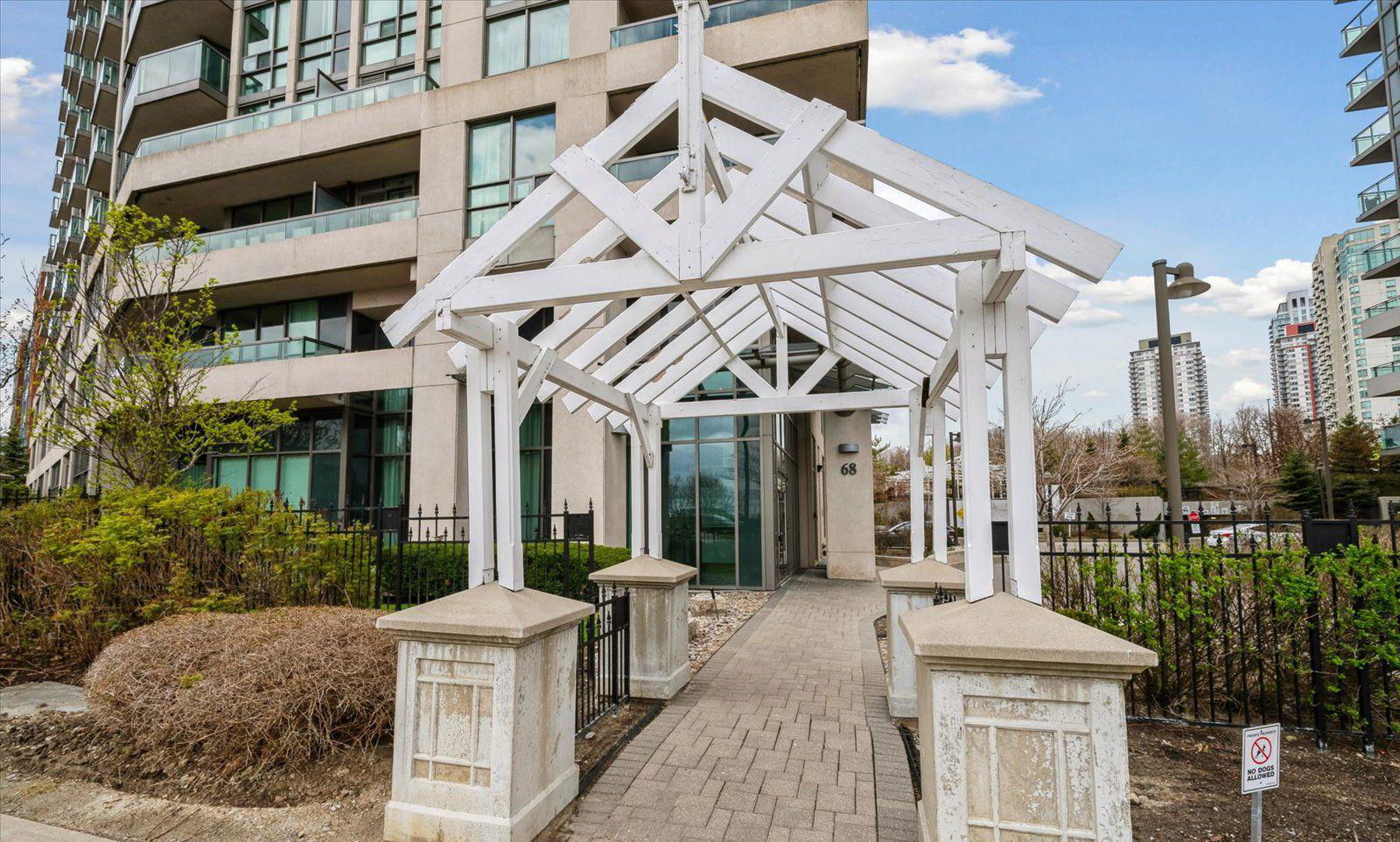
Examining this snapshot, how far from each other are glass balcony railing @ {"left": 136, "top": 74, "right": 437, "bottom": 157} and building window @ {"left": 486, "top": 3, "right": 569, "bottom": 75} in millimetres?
1851

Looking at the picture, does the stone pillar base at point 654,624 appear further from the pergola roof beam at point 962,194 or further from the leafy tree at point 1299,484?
the leafy tree at point 1299,484

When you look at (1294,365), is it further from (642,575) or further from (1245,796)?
(642,575)

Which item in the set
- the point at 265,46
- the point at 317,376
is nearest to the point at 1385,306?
the point at 317,376

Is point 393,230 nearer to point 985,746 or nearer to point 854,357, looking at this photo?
point 854,357

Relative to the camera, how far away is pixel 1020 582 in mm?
3252

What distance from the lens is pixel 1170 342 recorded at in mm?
8711

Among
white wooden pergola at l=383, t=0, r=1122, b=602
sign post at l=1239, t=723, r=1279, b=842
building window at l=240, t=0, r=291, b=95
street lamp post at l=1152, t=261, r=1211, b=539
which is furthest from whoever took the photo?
building window at l=240, t=0, r=291, b=95

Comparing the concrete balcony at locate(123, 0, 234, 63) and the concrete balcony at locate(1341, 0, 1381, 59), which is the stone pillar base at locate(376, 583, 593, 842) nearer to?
the concrete balcony at locate(123, 0, 234, 63)

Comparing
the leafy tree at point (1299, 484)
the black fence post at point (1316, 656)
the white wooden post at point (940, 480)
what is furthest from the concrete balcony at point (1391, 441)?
the white wooden post at point (940, 480)

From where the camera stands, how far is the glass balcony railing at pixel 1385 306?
26.7 m

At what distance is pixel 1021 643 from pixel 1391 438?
37000 millimetres

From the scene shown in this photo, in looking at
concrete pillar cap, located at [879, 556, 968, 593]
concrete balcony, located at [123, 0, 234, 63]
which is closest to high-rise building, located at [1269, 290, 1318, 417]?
concrete pillar cap, located at [879, 556, 968, 593]

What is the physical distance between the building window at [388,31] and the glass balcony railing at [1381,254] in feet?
119

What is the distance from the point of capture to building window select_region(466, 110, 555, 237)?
14.9 m
